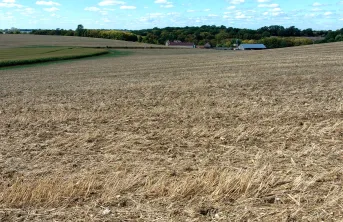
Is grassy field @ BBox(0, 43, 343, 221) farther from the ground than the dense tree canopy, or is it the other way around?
the dense tree canopy

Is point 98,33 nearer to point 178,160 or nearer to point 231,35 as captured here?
point 231,35

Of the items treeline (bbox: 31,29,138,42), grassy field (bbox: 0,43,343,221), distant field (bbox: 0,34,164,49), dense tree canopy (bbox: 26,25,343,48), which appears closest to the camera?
grassy field (bbox: 0,43,343,221)

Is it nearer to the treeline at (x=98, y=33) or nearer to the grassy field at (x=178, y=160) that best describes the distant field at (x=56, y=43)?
the treeline at (x=98, y=33)

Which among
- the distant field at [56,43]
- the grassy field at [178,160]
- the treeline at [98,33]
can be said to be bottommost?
the grassy field at [178,160]

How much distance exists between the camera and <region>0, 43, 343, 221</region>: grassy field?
443cm

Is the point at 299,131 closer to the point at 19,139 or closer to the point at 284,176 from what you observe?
the point at 284,176

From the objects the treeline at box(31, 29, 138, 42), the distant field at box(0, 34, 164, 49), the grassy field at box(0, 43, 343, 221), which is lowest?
the grassy field at box(0, 43, 343, 221)

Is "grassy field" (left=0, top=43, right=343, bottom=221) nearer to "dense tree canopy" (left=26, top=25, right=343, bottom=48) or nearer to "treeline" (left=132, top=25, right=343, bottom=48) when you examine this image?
"treeline" (left=132, top=25, right=343, bottom=48)

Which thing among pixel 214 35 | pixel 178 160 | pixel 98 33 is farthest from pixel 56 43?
pixel 178 160

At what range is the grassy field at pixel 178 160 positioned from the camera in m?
4.43

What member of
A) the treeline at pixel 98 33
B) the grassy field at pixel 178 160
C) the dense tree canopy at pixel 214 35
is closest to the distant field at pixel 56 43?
the treeline at pixel 98 33

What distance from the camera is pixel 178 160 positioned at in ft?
20.7

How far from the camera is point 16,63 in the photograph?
4628 centimetres

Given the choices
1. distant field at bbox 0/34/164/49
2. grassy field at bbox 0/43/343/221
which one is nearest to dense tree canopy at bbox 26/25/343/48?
distant field at bbox 0/34/164/49
